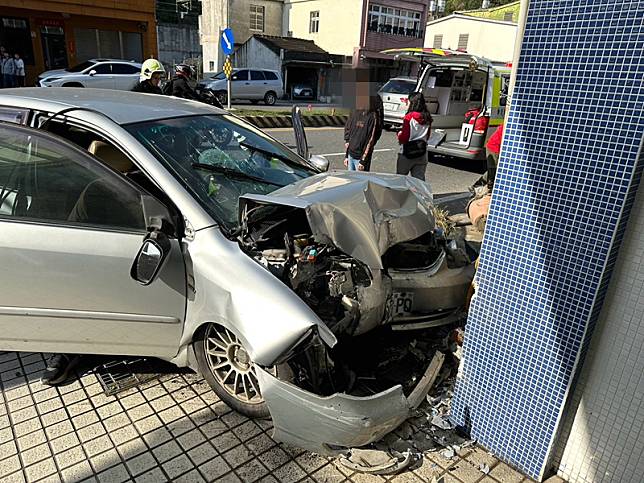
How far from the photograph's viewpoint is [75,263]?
2580 mm

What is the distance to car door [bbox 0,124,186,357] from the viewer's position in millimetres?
2586

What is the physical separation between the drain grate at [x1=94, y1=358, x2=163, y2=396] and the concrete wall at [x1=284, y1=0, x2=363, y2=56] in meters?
32.3

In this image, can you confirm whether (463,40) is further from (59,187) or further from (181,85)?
(59,187)

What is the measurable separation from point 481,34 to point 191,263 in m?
34.4

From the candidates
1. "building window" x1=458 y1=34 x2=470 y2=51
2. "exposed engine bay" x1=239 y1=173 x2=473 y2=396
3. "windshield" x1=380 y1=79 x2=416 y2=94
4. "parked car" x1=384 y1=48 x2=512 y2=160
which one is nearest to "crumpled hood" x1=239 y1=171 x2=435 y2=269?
"exposed engine bay" x1=239 y1=173 x2=473 y2=396

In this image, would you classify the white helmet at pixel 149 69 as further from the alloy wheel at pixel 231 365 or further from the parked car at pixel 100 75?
the parked car at pixel 100 75

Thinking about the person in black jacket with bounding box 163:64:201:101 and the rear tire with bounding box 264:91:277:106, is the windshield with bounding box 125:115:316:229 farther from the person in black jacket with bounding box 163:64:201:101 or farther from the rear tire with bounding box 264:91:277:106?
the rear tire with bounding box 264:91:277:106

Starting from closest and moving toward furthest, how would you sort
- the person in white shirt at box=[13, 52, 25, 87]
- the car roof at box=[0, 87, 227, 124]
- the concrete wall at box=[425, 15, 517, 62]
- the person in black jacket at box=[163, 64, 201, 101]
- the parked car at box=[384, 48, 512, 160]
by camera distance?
the car roof at box=[0, 87, 227, 124] < the person in black jacket at box=[163, 64, 201, 101] < the parked car at box=[384, 48, 512, 160] < the person in white shirt at box=[13, 52, 25, 87] < the concrete wall at box=[425, 15, 517, 62]

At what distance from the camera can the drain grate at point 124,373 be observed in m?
3.02

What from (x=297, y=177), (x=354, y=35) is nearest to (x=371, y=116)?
(x=297, y=177)

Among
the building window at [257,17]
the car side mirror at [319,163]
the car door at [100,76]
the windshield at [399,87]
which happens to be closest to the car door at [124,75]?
the car door at [100,76]

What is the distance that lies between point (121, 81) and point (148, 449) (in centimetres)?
1813

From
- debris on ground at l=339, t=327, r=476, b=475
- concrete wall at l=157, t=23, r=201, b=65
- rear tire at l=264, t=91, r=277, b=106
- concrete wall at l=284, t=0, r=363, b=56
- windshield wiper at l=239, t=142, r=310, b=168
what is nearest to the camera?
debris on ground at l=339, t=327, r=476, b=475

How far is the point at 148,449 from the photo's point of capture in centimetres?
255
